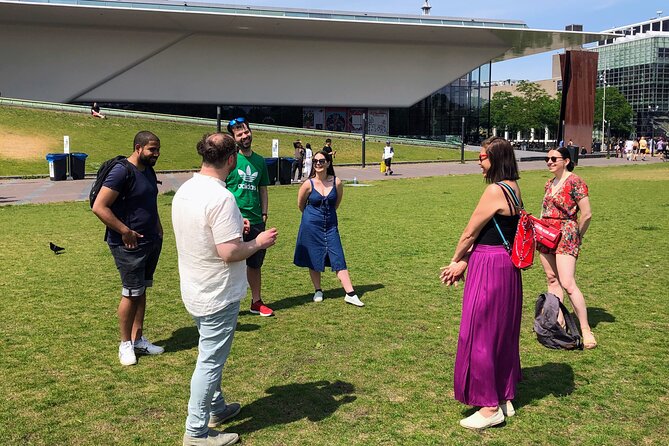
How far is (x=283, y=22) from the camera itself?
1964 inches

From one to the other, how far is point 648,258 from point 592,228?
3009mm

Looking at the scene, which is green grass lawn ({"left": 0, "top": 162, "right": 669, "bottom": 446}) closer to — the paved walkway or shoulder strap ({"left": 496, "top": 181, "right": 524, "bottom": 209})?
shoulder strap ({"left": 496, "top": 181, "right": 524, "bottom": 209})

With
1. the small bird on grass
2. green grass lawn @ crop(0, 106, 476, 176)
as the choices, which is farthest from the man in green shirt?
green grass lawn @ crop(0, 106, 476, 176)

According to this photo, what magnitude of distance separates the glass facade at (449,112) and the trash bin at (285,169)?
39495 mm

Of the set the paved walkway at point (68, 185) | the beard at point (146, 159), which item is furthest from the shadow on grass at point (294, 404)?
the paved walkway at point (68, 185)

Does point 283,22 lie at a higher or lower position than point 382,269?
higher

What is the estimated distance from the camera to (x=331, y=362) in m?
5.16

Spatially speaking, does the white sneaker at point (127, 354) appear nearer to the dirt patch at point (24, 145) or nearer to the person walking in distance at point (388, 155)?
the person walking in distance at point (388, 155)

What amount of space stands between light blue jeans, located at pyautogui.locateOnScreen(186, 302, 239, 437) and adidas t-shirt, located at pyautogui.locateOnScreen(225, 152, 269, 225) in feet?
8.56

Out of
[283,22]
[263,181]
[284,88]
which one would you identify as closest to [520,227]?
[263,181]

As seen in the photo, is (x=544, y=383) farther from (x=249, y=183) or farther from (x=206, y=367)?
(x=249, y=183)

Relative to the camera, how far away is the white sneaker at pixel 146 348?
5375 mm

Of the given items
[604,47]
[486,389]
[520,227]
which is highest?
[604,47]

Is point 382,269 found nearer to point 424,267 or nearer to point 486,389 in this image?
point 424,267
